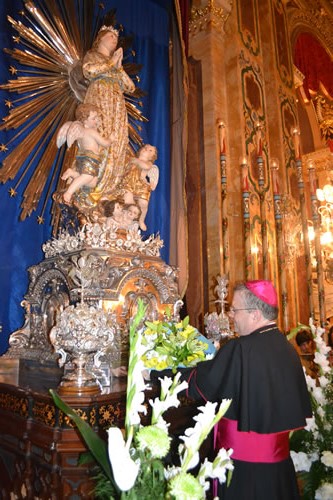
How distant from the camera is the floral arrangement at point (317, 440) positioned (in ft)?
7.60

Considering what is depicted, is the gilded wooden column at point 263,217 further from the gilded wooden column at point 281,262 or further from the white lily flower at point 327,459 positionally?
the white lily flower at point 327,459

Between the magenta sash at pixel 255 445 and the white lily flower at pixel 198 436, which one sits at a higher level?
the white lily flower at pixel 198 436

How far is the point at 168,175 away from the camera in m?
5.44

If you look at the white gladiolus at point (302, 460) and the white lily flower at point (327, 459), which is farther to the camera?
the white gladiolus at point (302, 460)

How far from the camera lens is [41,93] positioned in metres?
4.46

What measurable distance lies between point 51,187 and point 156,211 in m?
1.41

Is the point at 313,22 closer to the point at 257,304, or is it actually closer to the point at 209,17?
the point at 209,17

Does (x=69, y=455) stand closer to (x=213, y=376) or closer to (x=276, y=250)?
(x=213, y=376)


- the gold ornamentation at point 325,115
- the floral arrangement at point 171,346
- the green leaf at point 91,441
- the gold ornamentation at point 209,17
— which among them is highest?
the gold ornamentation at point 325,115

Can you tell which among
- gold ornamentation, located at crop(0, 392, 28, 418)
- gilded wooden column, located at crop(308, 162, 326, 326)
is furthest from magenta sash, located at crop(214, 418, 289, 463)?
gilded wooden column, located at crop(308, 162, 326, 326)

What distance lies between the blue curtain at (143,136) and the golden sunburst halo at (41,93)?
0.26 feet

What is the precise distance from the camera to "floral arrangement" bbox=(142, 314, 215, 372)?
6.14 ft

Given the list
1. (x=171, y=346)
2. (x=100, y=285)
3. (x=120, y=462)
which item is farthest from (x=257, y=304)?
(x=100, y=285)

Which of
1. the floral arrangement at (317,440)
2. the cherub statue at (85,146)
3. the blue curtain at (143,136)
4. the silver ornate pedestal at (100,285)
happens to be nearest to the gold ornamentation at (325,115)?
the blue curtain at (143,136)
